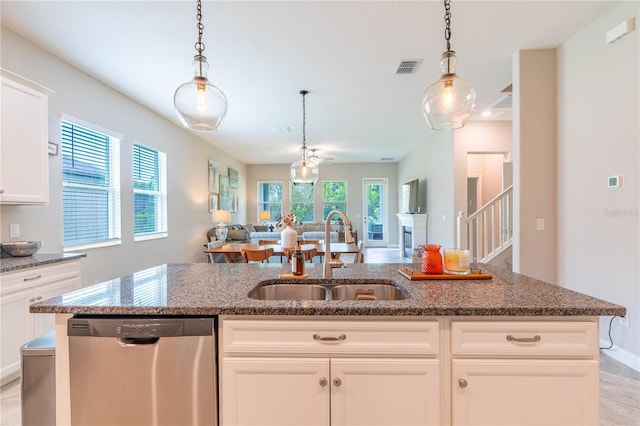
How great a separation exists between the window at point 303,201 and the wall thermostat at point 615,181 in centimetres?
810

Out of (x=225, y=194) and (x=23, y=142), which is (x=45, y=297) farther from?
(x=225, y=194)

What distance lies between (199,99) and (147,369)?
138 cm

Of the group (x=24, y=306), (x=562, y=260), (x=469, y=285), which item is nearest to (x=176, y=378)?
(x=469, y=285)

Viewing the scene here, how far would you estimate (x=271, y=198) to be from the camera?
10.3m

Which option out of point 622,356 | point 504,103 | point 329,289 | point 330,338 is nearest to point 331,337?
point 330,338

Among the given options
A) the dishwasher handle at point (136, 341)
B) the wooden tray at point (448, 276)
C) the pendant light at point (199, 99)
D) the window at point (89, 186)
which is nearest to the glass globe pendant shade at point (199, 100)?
the pendant light at point (199, 99)

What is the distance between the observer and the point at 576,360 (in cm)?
118

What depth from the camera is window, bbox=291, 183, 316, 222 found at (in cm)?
1017

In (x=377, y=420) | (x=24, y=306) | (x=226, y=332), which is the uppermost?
(x=226, y=332)

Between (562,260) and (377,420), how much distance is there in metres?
2.82

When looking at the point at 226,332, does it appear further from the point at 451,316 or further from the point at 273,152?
the point at 273,152

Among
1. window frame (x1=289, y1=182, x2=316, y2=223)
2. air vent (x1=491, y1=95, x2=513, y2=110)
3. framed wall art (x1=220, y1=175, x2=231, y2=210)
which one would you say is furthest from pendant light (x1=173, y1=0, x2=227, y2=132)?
window frame (x1=289, y1=182, x2=316, y2=223)

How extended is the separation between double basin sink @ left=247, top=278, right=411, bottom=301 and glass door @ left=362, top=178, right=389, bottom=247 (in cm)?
847

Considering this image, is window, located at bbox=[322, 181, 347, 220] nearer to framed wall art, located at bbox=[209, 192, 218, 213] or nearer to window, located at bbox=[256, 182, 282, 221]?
window, located at bbox=[256, 182, 282, 221]
